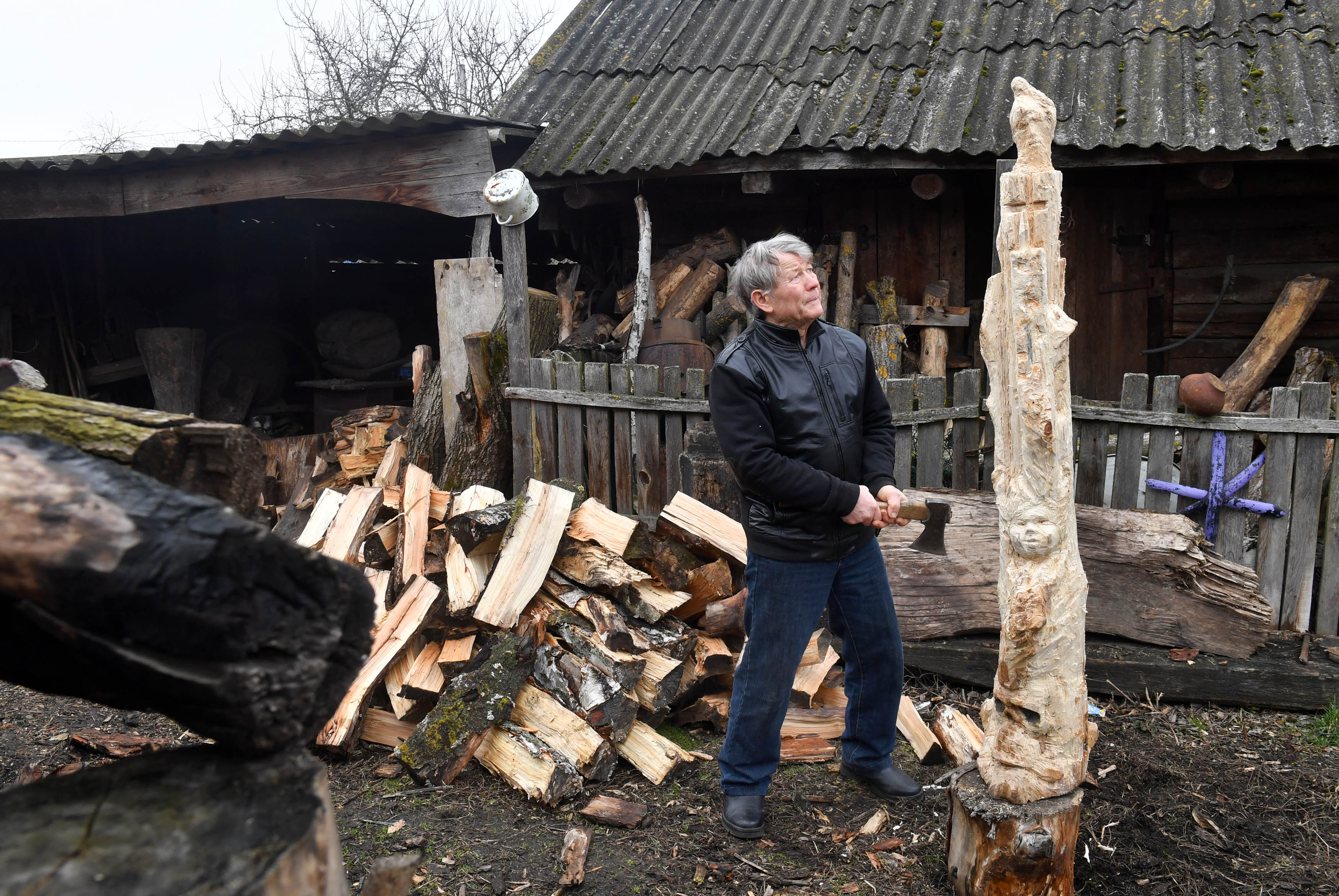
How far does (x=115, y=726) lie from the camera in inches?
162

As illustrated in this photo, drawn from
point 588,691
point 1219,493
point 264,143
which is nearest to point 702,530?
point 588,691

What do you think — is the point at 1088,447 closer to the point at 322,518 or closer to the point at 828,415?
the point at 828,415

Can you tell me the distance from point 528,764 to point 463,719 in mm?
311

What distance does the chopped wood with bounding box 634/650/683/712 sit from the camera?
375 cm

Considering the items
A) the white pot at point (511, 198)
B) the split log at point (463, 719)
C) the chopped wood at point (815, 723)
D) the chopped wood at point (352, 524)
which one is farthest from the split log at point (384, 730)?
the white pot at point (511, 198)

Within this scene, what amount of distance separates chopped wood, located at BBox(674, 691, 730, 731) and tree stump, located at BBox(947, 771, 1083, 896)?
4.62 ft

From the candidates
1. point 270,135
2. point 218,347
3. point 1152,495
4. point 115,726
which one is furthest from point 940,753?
point 218,347

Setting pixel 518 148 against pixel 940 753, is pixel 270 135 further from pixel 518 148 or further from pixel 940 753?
pixel 940 753

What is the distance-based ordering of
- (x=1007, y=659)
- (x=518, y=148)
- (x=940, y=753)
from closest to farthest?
(x=1007, y=659)
(x=940, y=753)
(x=518, y=148)

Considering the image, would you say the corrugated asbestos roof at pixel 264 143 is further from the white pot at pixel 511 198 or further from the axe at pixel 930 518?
the axe at pixel 930 518

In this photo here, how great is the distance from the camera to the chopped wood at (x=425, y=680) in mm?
3719

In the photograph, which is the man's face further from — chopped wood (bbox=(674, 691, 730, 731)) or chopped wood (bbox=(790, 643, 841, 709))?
chopped wood (bbox=(674, 691, 730, 731))

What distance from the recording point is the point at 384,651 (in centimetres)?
392

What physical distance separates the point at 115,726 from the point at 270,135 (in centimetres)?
415
